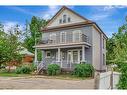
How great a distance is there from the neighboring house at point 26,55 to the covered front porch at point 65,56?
310 mm

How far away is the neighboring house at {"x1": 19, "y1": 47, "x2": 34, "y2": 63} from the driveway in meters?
0.48

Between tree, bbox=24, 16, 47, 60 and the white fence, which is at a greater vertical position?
tree, bbox=24, 16, 47, 60

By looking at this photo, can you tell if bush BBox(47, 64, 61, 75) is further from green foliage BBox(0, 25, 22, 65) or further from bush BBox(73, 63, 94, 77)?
green foliage BBox(0, 25, 22, 65)

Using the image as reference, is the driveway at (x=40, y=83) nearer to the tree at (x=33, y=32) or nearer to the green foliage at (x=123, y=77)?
the tree at (x=33, y=32)

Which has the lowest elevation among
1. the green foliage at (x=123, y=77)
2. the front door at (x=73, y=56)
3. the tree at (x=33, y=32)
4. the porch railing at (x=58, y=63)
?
the green foliage at (x=123, y=77)

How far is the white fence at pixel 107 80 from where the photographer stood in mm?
5719

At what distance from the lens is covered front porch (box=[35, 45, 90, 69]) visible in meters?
8.41

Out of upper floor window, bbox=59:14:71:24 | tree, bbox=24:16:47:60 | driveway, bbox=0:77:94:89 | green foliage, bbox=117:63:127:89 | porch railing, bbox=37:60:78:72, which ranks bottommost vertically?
driveway, bbox=0:77:94:89

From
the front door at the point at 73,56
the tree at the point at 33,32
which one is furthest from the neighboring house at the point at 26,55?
the front door at the point at 73,56

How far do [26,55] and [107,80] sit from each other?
94.3 inches

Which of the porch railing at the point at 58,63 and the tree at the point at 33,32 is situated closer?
the tree at the point at 33,32

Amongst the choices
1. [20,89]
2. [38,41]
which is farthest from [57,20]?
[20,89]

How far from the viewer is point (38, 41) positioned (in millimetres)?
8156

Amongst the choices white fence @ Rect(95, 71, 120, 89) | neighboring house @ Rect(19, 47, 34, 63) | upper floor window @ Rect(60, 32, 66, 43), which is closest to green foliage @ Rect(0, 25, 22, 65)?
neighboring house @ Rect(19, 47, 34, 63)
